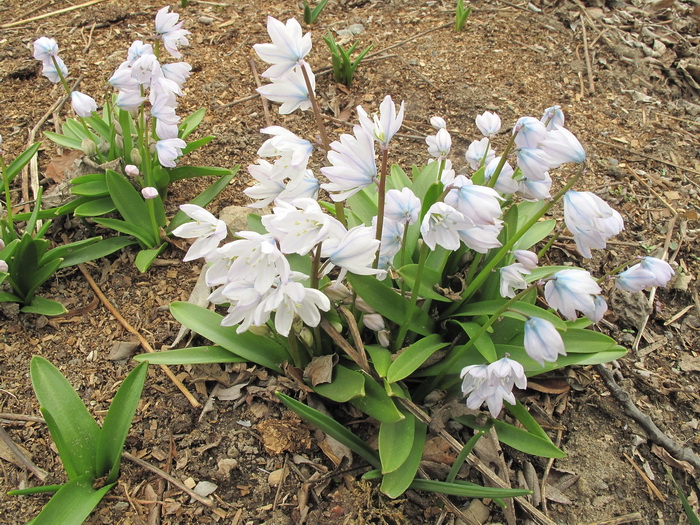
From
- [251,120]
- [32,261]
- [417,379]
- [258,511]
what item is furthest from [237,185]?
[258,511]

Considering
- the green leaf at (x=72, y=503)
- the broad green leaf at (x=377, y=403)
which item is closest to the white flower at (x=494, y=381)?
the broad green leaf at (x=377, y=403)

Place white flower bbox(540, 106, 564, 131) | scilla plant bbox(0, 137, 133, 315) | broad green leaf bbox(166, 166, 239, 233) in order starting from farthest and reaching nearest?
broad green leaf bbox(166, 166, 239, 233) → scilla plant bbox(0, 137, 133, 315) → white flower bbox(540, 106, 564, 131)

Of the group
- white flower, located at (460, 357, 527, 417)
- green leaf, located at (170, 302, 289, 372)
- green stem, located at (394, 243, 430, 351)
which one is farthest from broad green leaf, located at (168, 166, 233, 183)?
white flower, located at (460, 357, 527, 417)

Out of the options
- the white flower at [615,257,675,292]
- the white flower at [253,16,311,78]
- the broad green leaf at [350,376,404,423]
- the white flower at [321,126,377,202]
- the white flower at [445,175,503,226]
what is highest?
the white flower at [253,16,311,78]

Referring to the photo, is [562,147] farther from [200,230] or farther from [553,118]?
[200,230]

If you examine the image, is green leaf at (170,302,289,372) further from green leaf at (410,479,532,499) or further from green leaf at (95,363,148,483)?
green leaf at (410,479,532,499)

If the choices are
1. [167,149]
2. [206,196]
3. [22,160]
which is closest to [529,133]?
[167,149]

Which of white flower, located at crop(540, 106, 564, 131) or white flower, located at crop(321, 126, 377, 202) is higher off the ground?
white flower, located at crop(321, 126, 377, 202)

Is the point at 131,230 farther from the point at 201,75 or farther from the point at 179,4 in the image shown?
the point at 179,4
